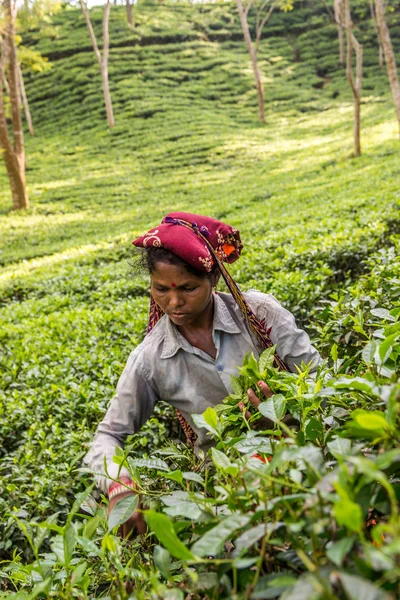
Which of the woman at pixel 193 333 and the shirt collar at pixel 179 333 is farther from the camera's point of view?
the shirt collar at pixel 179 333

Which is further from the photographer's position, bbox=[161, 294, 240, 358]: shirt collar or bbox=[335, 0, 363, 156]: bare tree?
bbox=[335, 0, 363, 156]: bare tree

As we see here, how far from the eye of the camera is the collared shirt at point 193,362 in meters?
2.04

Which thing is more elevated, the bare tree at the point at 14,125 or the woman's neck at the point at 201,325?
the bare tree at the point at 14,125

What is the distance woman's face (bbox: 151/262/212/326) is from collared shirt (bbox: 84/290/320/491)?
5.3 inches

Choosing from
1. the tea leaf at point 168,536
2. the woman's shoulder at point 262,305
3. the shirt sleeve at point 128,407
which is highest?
the tea leaf at point 168,536

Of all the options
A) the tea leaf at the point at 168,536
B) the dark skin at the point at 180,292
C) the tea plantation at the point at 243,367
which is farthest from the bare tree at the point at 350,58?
the tea leaf at the point at 168,536

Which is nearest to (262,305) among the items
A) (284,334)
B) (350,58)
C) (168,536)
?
(284,334)

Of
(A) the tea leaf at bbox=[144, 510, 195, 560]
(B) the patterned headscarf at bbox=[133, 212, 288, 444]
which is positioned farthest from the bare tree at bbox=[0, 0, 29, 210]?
(A) the tea leaf at bbox=[144, 510, 195, 560]

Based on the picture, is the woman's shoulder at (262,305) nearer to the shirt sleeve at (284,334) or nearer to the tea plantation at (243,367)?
the shirt sleeve at (284,334)

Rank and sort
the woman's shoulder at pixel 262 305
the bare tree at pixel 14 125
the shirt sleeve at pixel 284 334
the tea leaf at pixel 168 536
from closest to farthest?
the tea leaf at pixel 168 536 < the shirt sleeve at pixel 284 334 < the woman's shoulder at pixel 262 305 < the bare tree at pixel 14 125

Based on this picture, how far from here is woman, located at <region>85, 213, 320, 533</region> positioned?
1931mm

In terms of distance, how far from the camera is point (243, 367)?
4.42 ft

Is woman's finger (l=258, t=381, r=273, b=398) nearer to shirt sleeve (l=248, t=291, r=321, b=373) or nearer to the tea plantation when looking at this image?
the tea plantation

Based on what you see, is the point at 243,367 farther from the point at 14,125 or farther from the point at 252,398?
the point at 14,125
